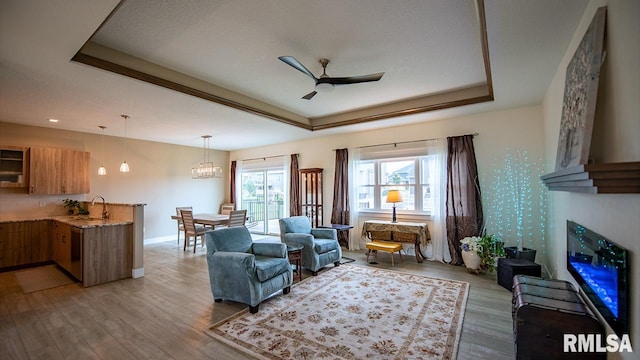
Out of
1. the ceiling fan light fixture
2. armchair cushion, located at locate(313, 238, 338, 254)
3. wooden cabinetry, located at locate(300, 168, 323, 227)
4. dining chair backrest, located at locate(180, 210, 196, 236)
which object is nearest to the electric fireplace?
the ceiling fan light fixture

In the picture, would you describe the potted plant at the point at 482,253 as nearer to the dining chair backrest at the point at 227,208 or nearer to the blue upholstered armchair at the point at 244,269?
the blue upholstered armchair at the point at 244,269

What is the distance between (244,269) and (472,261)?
341 centimetres

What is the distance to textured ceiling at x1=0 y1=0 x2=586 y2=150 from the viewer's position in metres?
2.21

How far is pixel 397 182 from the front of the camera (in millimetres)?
5578

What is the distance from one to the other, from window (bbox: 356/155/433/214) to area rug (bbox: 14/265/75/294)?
518cm

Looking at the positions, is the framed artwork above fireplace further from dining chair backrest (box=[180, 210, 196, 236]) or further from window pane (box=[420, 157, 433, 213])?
dining chair backrest (box=[180, 210, 196, 236])

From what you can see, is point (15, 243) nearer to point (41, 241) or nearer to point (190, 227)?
point (41, 241)

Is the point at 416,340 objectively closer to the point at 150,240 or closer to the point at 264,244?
the point at 264,244

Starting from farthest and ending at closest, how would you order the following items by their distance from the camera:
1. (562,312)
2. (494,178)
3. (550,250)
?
1. (494,178)
2. (550,250)
3. (562,312)

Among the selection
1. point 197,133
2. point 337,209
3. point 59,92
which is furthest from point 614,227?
point 197,133

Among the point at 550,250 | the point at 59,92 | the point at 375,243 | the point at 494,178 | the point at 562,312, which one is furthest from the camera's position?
the point at 375,243

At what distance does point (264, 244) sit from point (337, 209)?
8.86ft

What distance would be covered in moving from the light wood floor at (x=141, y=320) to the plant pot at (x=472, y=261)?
155 millimetres

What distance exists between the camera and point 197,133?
20.0 feet
